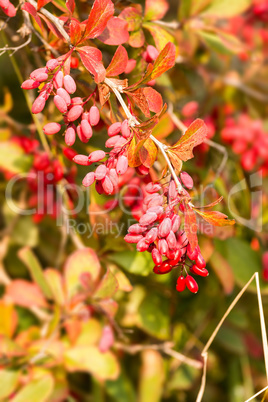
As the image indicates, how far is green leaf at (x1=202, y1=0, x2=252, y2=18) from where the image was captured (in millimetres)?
1133

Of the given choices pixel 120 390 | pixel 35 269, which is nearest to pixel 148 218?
pixel 35 269

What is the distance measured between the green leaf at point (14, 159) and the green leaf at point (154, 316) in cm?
40

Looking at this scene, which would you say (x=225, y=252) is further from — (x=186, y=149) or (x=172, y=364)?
(x=186, y=149)

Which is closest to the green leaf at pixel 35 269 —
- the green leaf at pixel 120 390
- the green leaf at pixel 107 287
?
the green leaf at pixel 107 287

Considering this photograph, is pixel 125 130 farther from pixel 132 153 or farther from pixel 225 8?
pixel 225 8

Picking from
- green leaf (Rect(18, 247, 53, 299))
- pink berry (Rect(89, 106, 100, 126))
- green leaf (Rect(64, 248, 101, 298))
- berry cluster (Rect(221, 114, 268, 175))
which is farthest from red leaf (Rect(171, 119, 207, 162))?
berry cluster (Rect(221, 114, 268, 175))

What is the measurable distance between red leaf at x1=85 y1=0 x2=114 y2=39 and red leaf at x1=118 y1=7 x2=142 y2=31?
5.5 inches

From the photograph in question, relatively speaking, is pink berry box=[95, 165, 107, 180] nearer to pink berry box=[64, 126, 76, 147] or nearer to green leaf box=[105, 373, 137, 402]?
pink berry box=[64, 126, 76, 147]

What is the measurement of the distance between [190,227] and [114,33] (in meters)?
0.29

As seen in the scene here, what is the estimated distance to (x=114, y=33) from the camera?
26.1 inches

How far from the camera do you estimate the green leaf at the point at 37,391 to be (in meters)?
0.90

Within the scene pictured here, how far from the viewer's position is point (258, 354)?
1332mm

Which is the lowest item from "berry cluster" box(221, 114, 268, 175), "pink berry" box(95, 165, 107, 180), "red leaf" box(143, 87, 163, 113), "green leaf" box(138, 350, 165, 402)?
"green leaf" box(138, 350, 165, 402)

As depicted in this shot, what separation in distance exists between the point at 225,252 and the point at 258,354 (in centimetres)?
44
